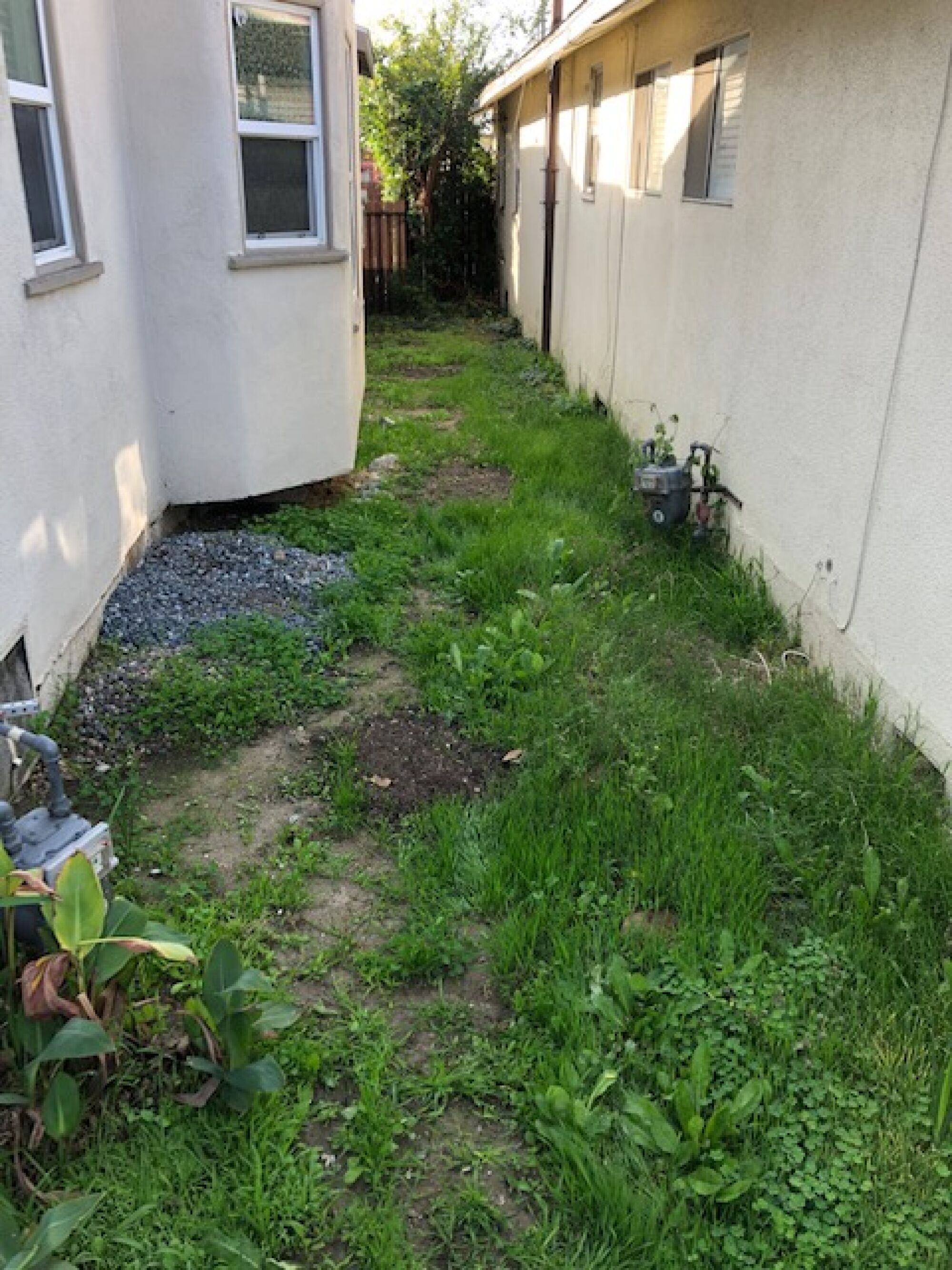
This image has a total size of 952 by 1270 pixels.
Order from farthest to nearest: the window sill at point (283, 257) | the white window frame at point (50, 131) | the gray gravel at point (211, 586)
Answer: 1. the window sill at point (283, 257)
2. the gray gravel at point (211, 586)
3. the white window frame at point (50, 131)

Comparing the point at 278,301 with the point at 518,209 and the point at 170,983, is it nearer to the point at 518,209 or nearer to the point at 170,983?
the point at 170,983

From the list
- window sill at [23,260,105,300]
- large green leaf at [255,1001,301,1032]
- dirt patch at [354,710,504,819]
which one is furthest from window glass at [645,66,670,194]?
large green leaf at [255,1001,301,1032]

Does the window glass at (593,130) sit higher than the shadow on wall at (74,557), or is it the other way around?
the window glass at (593,130)

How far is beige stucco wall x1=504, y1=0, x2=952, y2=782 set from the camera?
3449mm

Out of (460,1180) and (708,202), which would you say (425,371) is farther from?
(460,1180)

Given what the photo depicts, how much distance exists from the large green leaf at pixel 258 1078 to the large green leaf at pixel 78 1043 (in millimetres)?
327

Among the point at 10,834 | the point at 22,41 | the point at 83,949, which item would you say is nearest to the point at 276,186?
the point at 22,41

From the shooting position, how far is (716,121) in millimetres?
6180

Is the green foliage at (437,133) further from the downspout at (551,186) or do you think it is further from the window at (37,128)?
the window at (37,128)

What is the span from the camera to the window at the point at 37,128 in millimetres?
3914

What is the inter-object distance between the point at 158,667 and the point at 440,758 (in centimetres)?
142

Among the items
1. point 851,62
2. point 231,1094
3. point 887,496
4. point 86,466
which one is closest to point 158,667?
point 86,466

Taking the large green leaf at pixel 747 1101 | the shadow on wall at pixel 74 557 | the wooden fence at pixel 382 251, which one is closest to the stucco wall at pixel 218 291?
the shadow on wall at pixel 74 557

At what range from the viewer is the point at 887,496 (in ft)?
12.3
